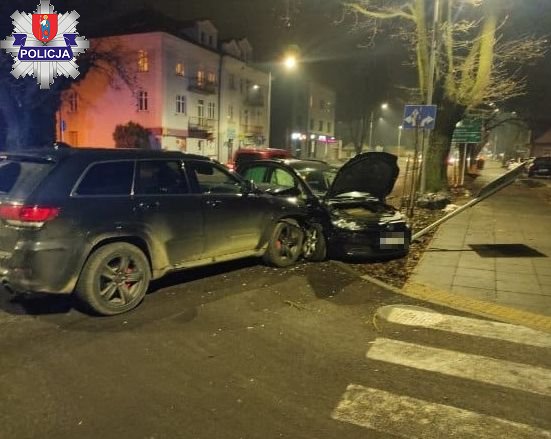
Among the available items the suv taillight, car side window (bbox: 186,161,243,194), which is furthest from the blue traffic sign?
the suv taillight

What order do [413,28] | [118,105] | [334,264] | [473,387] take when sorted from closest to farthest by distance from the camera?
[473,387] → [334,264] → [413,28] → [118,105]

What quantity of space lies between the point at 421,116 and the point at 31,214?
9.44 meters

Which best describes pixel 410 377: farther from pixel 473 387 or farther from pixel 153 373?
pixel 153 373

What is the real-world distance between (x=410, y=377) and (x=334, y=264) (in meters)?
3.91

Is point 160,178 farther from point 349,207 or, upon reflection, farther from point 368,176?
point 368,176

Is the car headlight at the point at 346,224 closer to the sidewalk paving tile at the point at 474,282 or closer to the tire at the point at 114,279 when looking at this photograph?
the sidewalk paving tile at the point at 474,282

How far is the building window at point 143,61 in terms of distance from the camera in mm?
36469

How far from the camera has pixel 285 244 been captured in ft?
25.4

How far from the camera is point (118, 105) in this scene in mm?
37656

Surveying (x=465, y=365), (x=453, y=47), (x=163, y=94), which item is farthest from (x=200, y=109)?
(x=465, y=365)

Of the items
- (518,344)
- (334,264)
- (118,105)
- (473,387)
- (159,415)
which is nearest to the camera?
(159,415)

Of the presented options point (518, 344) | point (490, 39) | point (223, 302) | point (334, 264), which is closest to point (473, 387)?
point (518, 344)

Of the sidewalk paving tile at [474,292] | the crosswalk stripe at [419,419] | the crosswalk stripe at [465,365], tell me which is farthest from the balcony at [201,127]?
the crosswalk stripe at [419,419]

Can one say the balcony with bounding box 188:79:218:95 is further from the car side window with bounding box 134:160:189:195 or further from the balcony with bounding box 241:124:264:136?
the car side window with bounding box 134:160:189:195
